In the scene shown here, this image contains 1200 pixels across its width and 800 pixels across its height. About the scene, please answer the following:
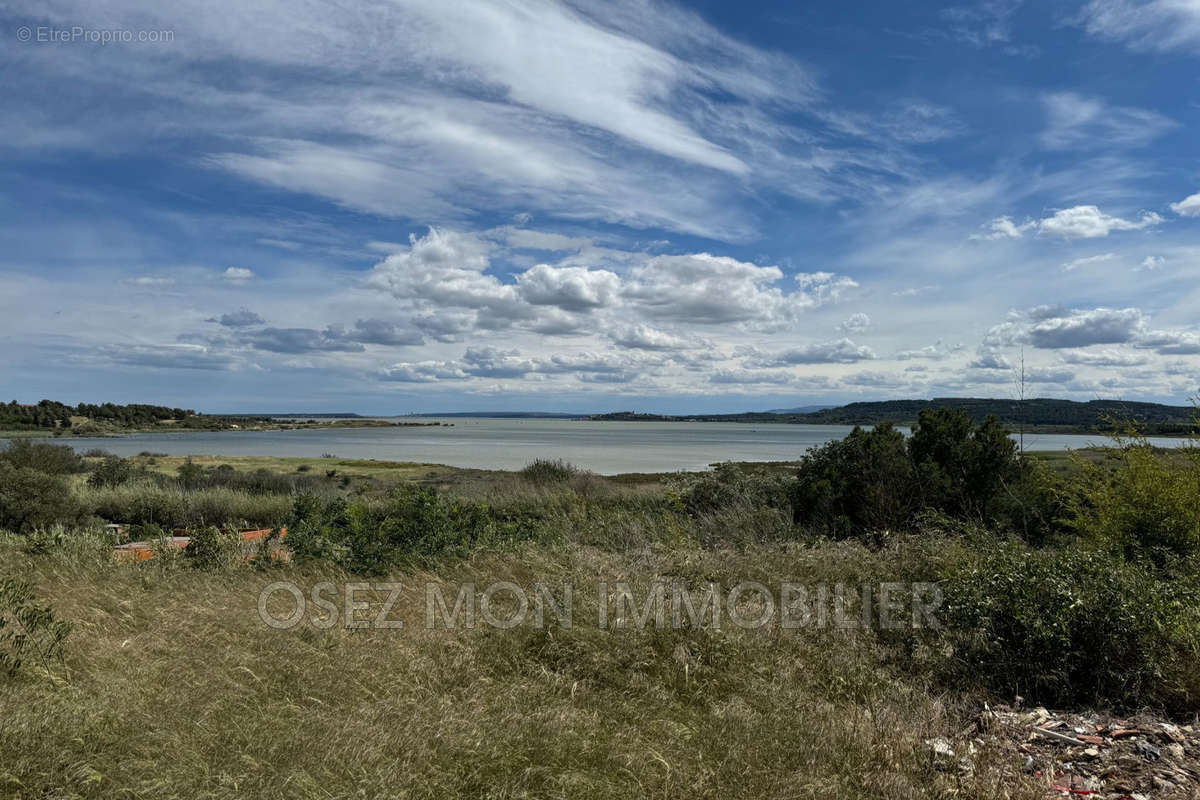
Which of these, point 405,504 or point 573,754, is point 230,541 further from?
point 573,754

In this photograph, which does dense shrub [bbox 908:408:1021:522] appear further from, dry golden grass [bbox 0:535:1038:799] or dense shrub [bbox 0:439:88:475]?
dense shrub [bbox 0:439:88:475]

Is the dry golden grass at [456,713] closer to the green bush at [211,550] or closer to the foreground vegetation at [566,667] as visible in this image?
the foreground vegetation at [566,667]

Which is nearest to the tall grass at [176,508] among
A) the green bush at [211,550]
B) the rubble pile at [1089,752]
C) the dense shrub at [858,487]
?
the green bush at [211,550]

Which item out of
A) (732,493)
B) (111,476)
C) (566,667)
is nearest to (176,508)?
(111,476)

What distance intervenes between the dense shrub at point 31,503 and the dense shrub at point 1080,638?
565 inches

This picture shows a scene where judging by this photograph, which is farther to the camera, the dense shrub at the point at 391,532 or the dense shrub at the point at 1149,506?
the dense shrub at the point at 391,532

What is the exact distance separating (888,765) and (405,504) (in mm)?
6846

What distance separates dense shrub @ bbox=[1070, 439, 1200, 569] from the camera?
7.19 m

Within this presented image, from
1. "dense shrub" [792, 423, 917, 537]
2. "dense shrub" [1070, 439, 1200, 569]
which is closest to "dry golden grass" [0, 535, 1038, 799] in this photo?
"dense shrub" [1070, 439, 1200, 569]

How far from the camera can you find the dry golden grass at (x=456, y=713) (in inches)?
128

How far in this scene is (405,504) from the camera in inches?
361

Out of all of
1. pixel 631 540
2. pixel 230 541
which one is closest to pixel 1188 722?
pixel 631 540

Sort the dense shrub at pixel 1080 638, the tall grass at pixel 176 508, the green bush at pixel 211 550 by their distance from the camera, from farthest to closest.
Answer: the tall grass at pixel 176 508 → the green bush at pixel 211 550 → the dense shrub at pixel 1080 638

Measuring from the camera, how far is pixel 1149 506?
786 centimetres
